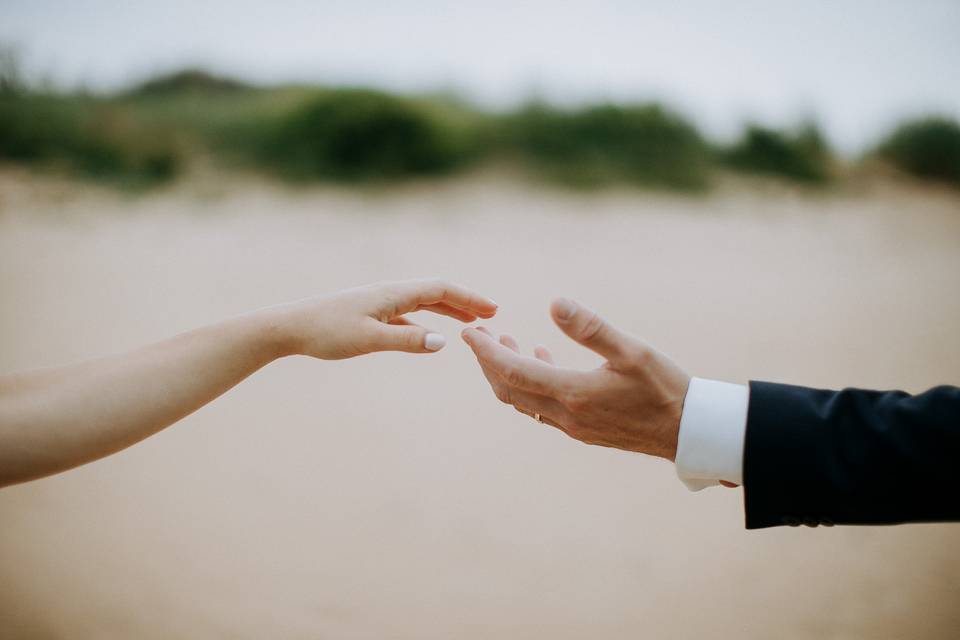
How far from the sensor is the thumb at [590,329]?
1211 mm

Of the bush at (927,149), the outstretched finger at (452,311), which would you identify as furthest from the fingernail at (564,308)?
the bush at (927,149)

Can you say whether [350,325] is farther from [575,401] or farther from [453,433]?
[453,433]

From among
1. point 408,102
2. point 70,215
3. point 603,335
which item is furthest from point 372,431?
point 70,215

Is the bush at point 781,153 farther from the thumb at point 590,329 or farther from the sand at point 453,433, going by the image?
the thumb at point 590,329

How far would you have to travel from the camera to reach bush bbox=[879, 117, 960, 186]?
27.8 ft

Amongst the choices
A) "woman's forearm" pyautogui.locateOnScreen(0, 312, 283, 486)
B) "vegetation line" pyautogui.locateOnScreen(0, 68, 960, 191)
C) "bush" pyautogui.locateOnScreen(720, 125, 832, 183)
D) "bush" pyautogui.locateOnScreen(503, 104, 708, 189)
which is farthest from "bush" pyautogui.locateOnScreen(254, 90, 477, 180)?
"woman's forearm" pyautogui.locateOnScreen(0, 312, 283, 486)

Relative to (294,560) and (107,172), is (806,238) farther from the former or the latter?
(107,172)

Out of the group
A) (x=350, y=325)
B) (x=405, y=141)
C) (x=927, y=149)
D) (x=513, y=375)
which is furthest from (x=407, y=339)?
(x=927, y=149)

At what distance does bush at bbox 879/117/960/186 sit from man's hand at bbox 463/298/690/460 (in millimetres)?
9348

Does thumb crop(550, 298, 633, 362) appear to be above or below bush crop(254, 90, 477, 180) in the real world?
below

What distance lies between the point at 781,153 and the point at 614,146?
2.17 meters

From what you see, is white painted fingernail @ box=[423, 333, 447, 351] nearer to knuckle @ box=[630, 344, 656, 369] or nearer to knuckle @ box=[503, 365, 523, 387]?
knuckle @ box=[503, 365, 523, 387]

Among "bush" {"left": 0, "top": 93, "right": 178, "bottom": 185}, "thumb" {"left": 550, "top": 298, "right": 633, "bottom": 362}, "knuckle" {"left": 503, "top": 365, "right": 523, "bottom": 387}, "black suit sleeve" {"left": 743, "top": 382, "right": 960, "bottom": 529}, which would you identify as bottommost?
"black suit sleeve" {"left": 743, "top": 382, "right": 960, "bottom": 529}

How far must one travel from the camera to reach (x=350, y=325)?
142 centimetres
